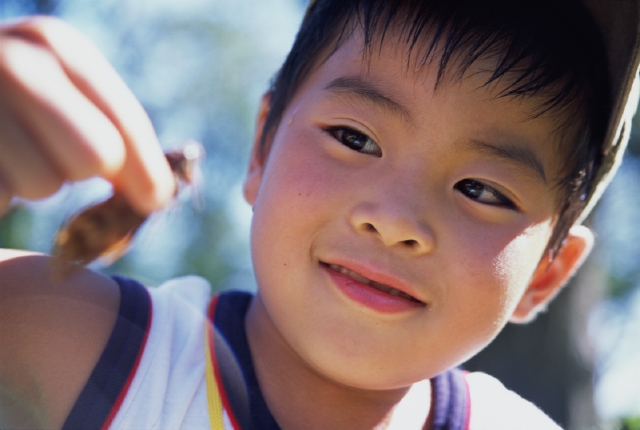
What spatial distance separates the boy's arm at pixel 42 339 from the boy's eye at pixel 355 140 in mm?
453

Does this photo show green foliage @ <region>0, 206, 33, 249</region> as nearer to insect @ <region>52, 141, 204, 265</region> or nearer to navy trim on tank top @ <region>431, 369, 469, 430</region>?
insect @ <region>52, 141, 204, 265</region>

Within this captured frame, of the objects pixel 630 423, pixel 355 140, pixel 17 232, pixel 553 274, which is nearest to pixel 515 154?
pixel 355 140

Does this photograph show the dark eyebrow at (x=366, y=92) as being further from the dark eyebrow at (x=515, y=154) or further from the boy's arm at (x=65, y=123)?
the boy's arm at (x=65, y=123)

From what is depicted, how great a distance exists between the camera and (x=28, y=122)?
54 cm

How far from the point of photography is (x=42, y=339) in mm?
938

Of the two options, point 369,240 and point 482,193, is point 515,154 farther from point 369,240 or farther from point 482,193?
point 369,240

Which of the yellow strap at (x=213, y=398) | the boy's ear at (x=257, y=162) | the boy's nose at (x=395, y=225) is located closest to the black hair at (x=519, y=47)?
the boy's ear at (x=257, y=162)

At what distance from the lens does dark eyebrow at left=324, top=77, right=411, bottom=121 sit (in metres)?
1.01

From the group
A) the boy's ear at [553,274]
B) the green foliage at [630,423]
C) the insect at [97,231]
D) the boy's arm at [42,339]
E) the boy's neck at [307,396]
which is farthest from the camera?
the green foliage at [630,423]

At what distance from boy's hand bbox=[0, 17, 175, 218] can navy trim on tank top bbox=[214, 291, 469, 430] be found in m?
0.54

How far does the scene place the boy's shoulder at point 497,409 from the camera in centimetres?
129

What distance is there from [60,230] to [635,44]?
0.96m

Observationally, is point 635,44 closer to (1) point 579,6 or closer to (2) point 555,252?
(1) point 579,6

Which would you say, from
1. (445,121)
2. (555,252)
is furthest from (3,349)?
(555,252)
